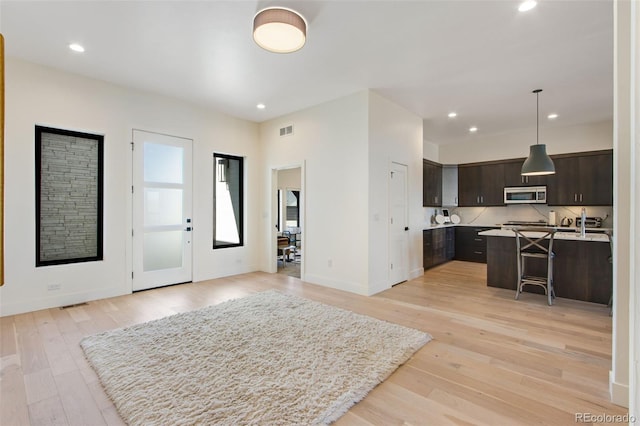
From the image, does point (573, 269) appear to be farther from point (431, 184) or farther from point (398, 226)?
point (431, 184)

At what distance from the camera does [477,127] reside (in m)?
6.58

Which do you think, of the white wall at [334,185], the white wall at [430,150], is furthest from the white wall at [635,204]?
the white wall at [430,150]

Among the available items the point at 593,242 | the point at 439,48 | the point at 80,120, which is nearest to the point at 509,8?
the point at 439,48

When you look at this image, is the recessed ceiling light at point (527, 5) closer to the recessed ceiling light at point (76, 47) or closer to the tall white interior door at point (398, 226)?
the tall white interior door at point (398, 226)

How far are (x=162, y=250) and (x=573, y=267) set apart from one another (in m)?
6.17

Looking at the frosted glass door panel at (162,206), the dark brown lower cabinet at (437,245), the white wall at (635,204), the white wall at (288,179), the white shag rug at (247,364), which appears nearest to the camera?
the white wall at (635,204)

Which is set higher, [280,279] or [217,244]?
[217,244]

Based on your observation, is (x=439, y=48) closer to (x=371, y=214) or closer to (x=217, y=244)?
(x=371, y=214)

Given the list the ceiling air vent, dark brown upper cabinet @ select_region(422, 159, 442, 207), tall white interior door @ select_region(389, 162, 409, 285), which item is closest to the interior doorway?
the ceiling air vent

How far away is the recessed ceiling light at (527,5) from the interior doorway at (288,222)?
365cm

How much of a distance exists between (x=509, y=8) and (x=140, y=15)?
3.41m

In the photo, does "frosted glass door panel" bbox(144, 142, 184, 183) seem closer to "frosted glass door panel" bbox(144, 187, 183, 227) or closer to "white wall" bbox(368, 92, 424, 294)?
"frosted glass door panel" bbox(144, 187, 183, 227)

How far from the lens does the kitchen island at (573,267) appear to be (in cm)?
400

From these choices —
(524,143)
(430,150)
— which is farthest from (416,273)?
(524,143)
